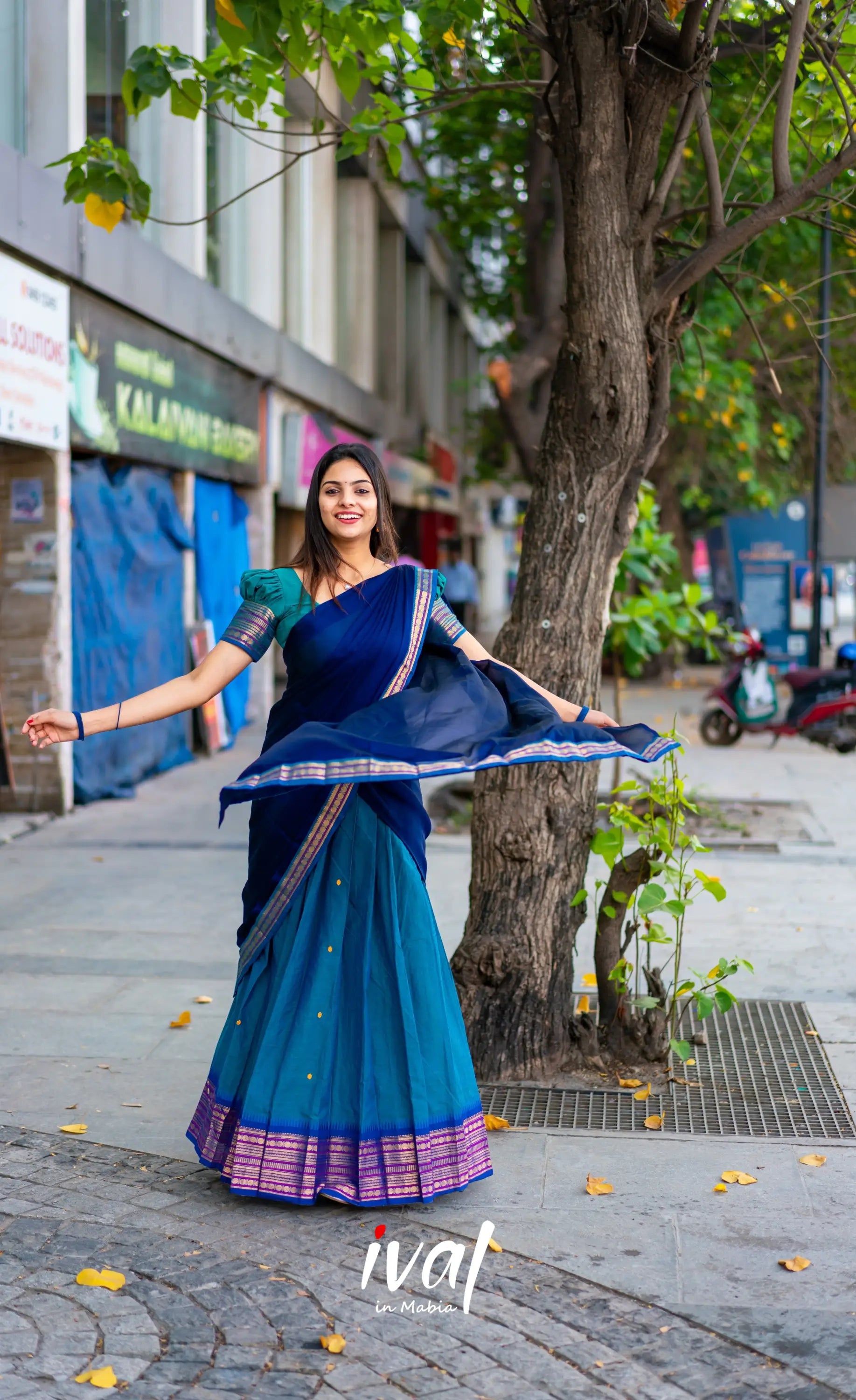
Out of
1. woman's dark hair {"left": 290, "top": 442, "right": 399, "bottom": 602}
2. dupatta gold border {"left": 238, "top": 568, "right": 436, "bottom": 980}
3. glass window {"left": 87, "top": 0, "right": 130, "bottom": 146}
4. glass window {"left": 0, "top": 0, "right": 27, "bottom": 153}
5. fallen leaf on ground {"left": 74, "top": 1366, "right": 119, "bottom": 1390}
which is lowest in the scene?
fallen leaf on ground {"left": 74, "top": 1366, "right": 119, "bottom": 1390}

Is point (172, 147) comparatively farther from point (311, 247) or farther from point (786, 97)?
point (786, 97)

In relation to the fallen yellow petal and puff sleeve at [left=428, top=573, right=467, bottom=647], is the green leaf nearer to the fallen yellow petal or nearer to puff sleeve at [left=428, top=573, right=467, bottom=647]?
puff sleeve at [left=428, top=573, right=467, bottom=647]

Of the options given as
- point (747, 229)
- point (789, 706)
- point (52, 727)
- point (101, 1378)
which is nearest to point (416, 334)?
point (789, 706)

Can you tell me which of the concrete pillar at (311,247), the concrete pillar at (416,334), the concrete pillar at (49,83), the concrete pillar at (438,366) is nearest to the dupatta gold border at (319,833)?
the concrete pillar at (49,83)

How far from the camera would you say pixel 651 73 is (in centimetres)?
496

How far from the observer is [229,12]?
16.8 ft

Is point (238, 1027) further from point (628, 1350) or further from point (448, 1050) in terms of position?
point (628, 1350)

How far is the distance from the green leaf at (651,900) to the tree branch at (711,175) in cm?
221

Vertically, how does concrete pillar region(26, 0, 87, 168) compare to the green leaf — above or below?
above

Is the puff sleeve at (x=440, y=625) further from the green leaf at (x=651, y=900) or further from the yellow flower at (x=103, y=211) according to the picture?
the yellow flower at (x=103, y=211)

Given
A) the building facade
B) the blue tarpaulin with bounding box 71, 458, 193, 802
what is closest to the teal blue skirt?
the building facade

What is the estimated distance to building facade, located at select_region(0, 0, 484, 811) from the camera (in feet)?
31.3

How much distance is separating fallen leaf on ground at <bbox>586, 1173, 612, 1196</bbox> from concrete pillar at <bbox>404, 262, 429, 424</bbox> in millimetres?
25214

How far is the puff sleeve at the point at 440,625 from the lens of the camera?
3971mm
